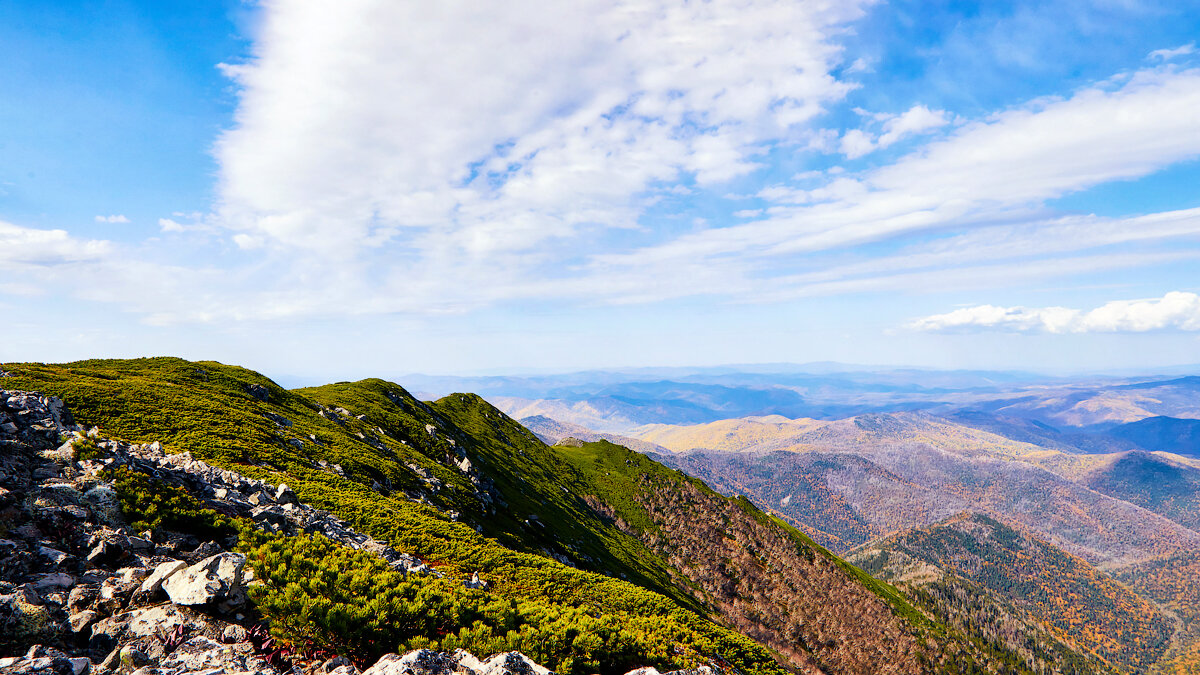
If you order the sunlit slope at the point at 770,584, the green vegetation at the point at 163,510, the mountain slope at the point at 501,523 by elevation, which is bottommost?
the sunlit slope at the point at 770,584

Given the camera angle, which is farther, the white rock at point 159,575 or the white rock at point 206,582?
the white rock at point 159,575

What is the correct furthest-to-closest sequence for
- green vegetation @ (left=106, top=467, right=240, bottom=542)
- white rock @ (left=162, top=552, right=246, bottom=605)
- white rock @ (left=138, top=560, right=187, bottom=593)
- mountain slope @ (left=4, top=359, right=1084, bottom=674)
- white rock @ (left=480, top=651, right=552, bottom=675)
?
mountain slope @ (left=4, top=359, right=1084, bottom=674) < green vegetation @ (left=106, top=467, right=240, bottom=542) < white rock @ (left=480, top=651, right=552, bottom=675) < white rock @ (left=138, top=560, right=187, bottom=593) < white rock @ (left=162, top=552, right=246, bottom=605)

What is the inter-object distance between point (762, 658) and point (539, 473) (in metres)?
121

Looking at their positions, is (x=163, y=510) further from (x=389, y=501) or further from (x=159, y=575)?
(x=389, y=501)

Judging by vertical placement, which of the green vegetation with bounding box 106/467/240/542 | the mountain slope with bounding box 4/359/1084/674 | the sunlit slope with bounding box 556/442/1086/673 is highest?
the green vegetation with bounding box 106/467/240/542

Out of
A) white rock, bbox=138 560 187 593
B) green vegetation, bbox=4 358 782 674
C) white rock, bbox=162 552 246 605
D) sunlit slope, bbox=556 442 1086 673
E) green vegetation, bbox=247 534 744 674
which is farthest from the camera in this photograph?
sunlit slope, bbox=556 442 1086 673

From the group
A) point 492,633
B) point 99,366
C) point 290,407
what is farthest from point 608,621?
point 99,366

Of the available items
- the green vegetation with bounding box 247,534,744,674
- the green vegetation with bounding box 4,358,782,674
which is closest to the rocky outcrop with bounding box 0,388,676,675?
the green vegetation with bounding box 247,534,744,674

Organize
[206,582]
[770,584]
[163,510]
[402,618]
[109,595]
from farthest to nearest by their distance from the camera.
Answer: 1. [770,584]
2. [163,510]
3. [402,618]
4. [206,582]
5. [109,595]

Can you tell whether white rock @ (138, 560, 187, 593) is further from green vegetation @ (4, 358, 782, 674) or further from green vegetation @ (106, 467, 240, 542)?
green vegetation @ (106, 467, 240, 542)

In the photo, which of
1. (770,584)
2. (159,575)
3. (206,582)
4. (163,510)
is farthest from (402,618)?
(770,584)

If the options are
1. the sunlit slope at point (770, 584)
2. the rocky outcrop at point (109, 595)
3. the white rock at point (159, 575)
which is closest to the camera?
the rocky outcrop at point (109, 595)

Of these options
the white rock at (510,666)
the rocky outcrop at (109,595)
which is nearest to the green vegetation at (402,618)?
the rocky outcrop at (109,595)

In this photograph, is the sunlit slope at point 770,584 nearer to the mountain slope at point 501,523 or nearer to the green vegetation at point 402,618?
the mountain slope at point 501,523
